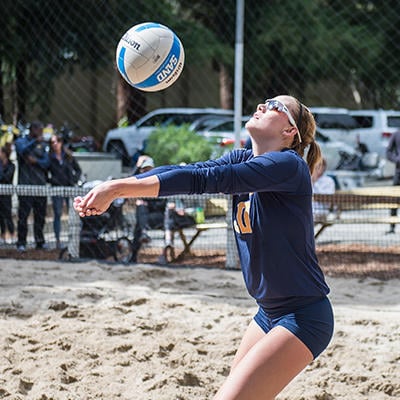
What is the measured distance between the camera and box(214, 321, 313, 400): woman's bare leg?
8.32 ft

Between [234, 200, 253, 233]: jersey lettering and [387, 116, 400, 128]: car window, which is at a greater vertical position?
[387, 116, 400, 128]: car window

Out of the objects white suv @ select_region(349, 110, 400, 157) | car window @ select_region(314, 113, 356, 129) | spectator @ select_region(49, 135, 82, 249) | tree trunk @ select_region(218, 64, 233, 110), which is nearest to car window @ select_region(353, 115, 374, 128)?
white suv @ select_region(349, 110, 400, 157)

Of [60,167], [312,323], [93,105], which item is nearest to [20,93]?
[60,167]

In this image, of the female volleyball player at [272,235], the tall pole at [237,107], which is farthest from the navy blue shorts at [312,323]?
the tall pole at [237,107]

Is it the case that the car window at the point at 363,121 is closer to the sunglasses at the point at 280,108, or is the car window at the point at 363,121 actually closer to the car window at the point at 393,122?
the car window at the point at 393,122

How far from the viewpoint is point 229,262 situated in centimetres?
712

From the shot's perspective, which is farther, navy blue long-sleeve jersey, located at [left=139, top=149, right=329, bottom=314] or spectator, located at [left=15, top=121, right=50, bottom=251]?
spectator, located at [left=15, top=121, right=50, bottom=251]

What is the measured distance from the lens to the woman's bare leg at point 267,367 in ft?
8.32

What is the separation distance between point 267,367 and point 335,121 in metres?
16.7

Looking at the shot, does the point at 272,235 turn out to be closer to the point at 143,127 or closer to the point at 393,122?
the point at 143,127

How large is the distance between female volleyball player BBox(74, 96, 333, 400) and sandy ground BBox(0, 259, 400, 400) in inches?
55.0

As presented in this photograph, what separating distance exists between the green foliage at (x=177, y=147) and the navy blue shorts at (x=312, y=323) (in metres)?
8.74

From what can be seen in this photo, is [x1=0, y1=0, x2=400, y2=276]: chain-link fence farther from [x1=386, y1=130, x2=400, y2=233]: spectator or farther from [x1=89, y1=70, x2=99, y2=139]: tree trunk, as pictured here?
[x1=386, y1=130, x2=400, y2=233]: spectator

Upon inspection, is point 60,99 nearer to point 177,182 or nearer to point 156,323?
point 156,323
